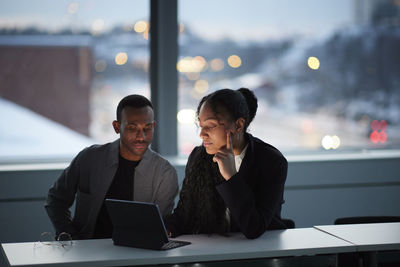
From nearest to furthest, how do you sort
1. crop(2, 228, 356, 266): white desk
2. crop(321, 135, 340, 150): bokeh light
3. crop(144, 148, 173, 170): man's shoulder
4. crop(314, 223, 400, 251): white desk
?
crop(2, 228, 356, 266): white desk → crop(314, 223, 400, 251): white desk → crop(144, 148, 173, 170): man's shoulder → crop(321, 135, 340, 150): bokeh light

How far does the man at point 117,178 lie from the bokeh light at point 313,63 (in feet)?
7.06

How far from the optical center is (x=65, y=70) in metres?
4.47

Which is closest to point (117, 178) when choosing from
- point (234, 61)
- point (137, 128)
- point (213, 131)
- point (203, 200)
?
point (137, 128)

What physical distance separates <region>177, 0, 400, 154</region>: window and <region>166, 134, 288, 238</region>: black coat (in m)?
1.74

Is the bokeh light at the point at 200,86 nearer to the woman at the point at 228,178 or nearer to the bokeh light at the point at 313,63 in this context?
the bokeh light at the point at 313,63

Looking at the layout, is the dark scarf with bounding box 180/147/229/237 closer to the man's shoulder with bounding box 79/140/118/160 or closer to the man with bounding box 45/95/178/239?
the man with bounding box 45/95/178/239

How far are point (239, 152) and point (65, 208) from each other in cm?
96

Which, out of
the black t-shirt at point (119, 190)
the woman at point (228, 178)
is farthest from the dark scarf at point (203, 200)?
the black t-shirt at point (119, 190)

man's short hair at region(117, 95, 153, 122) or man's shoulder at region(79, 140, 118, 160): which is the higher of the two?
man's short hair at region(117, 95, 153, 122)

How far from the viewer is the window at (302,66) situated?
4688 millimetres

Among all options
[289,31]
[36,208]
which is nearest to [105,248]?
[36,208]

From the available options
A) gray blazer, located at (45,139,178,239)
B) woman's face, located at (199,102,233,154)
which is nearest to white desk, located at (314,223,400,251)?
woman's face, located at (199,102,233,154)

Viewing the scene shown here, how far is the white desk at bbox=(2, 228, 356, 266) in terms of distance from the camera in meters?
2.36

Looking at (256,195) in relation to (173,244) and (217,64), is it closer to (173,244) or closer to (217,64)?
(173,244)
